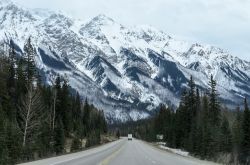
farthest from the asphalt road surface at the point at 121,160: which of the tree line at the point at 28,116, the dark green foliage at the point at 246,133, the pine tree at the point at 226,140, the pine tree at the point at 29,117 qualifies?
the pine tree at the point at 226,140

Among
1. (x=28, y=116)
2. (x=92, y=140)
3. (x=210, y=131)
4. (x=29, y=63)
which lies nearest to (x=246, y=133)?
(x=210, y=131)

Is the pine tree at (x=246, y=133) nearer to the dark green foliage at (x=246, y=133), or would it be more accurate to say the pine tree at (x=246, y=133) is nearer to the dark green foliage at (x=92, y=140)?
the dark green foliage at (x=246, y=133)

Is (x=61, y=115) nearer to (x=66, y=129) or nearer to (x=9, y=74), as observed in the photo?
(x=66, y=129)

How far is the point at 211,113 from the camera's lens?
330ft

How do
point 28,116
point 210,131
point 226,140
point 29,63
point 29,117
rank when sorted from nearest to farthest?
point 28,116 → point 29,117 → point 210,131 → point 226,140 → point 29,63

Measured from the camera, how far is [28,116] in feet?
211

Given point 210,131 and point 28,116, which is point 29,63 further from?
point 28,116

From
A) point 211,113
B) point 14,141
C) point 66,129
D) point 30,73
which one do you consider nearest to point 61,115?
point 66,129

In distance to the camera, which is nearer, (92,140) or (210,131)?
(210,131)

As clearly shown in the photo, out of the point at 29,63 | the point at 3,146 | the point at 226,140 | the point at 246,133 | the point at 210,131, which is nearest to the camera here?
the point at 3,146

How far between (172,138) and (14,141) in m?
76.8

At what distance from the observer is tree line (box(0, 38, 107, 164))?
45438mm

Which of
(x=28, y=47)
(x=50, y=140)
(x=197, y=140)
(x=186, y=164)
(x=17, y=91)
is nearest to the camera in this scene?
(x=186, y=164)

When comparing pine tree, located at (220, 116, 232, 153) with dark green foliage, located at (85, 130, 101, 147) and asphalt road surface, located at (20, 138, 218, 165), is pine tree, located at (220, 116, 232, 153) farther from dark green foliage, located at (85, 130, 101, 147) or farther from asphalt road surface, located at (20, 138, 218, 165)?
asphalt road surface, located at (20, 138, 218, 165)
